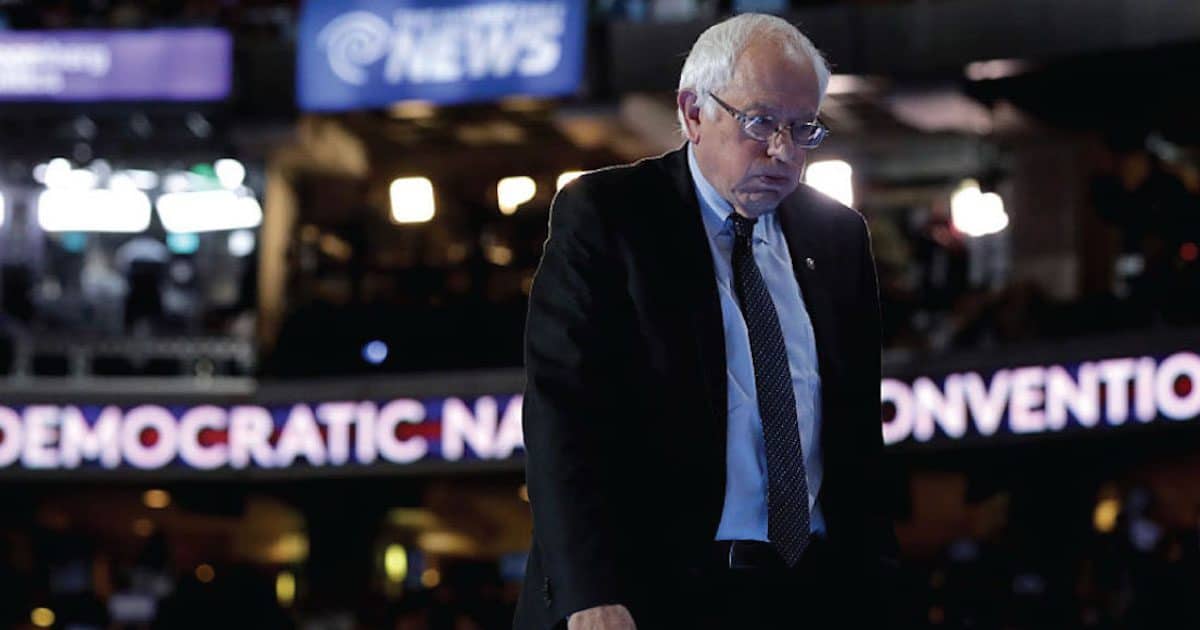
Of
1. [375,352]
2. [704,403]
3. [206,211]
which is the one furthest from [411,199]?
[704,403]

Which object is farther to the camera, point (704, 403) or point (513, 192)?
point (513, 192)

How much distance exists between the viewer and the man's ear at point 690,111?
10.8 feet

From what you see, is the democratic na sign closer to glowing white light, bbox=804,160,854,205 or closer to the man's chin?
glowing white light, bbox=804,160,854,205

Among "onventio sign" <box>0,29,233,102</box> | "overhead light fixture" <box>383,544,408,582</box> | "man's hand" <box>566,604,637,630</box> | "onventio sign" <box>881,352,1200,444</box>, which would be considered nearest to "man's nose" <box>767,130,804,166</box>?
"man's hand" <box>566,604,637,630</box>

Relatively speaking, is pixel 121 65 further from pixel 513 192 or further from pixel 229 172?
pixel 513 192

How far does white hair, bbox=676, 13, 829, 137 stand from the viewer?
3.19 metres

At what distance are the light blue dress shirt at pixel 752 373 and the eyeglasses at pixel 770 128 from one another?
0.61ft

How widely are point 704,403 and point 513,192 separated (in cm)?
1678

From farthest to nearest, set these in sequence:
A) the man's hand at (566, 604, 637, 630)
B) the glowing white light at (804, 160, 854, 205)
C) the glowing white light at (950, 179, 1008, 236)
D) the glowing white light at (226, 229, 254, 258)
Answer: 1. the glowing white light at (226, 229, 254, 258)
2. the glowing white light at (804, 160, 854, 205)
3. the glowing white light at (950, 179, 1008, 236)
4. the man's hand at (566, 604, 637, 630)

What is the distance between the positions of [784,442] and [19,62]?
1636 centimetres

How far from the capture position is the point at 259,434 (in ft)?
56.7

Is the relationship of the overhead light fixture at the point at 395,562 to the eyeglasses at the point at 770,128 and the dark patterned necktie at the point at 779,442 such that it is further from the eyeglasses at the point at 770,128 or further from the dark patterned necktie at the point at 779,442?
the eyeglasses at the point at 770,128

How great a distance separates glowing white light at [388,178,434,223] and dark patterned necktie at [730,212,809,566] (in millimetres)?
16899

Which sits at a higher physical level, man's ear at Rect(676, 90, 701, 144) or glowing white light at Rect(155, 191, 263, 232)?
man's ear at Rect(676, 90, 701, 144)
